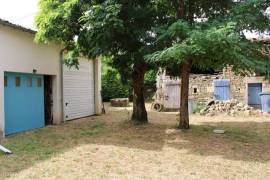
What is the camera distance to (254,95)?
75.4 ft

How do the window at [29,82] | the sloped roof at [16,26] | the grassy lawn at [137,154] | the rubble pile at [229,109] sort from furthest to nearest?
1. the rubble pile at [229,109]
2. the window at [29,82]
3. the sloped roof at [16,26]
4. the grassy lawn at [137,154]

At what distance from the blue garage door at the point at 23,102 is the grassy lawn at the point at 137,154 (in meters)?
0.56

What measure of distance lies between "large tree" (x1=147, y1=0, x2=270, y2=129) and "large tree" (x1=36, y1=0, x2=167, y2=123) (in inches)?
33.1

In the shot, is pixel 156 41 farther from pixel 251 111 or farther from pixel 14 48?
pixel 251 111

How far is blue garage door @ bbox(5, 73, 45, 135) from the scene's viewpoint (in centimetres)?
1282

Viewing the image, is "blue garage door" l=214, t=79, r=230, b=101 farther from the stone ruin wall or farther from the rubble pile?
the rubble pile

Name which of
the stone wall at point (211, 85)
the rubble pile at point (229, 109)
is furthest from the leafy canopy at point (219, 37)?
the stone wall at point (211, 85)

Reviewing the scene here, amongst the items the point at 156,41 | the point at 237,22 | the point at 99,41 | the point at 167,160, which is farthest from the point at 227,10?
the point at 167,160

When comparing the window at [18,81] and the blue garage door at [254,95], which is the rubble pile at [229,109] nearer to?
the blue garage door at [254,95]

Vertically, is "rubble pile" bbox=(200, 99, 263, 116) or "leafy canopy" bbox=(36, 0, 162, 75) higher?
"leafy canopy" bbox=(36, 0, 162, 75)

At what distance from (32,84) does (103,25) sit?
4.87m

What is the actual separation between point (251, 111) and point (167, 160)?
12.7m

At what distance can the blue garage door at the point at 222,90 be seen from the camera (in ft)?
75.8

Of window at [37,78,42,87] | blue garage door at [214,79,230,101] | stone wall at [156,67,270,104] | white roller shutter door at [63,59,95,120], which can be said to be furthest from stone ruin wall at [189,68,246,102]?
window at [37,78,42,87]
